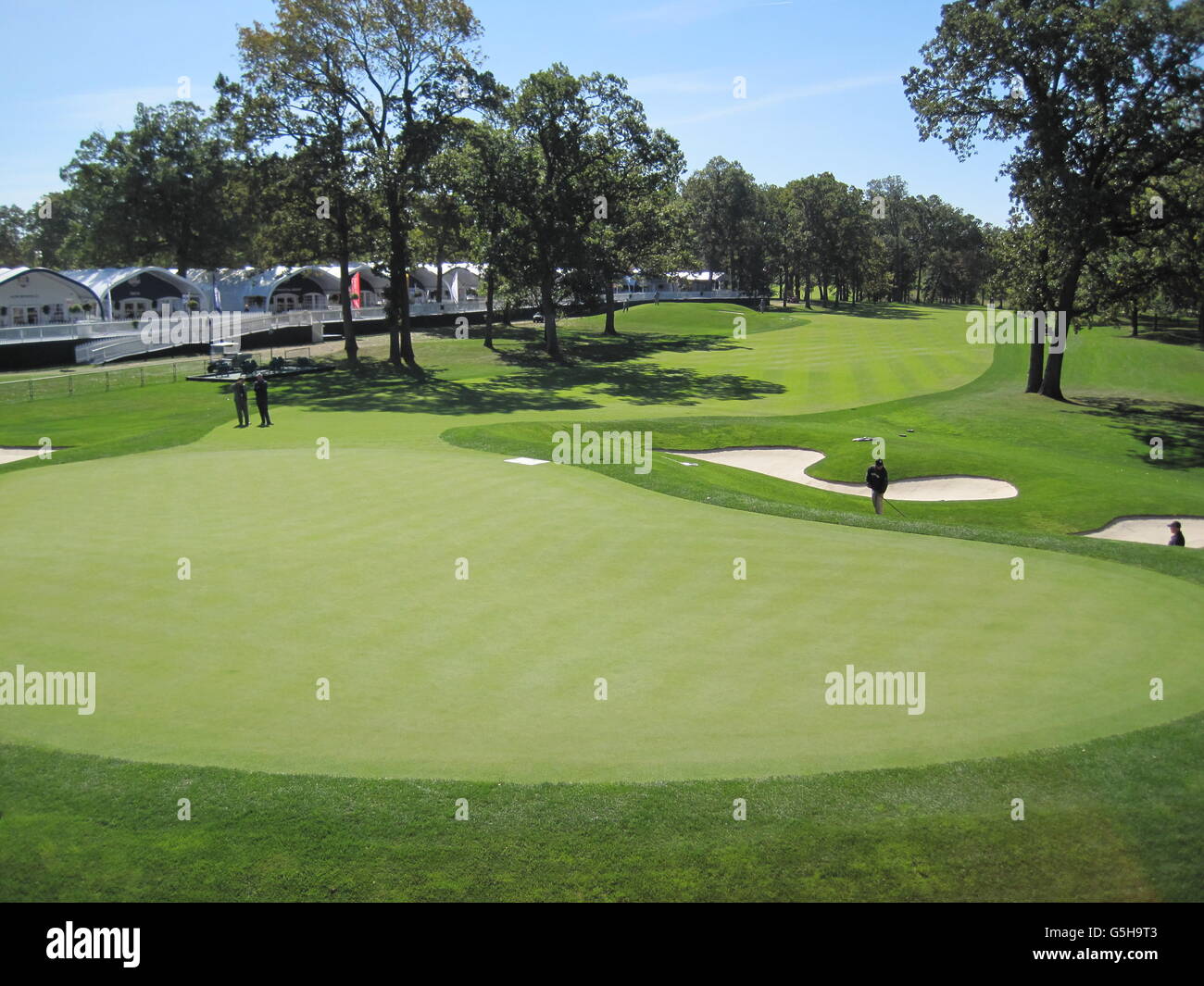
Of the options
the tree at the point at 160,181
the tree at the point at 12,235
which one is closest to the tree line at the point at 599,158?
the tree at the point at 160,181

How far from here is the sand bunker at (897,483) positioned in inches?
1302

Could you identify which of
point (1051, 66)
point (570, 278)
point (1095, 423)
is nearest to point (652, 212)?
point (570, 278)

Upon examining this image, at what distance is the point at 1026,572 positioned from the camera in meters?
17.7

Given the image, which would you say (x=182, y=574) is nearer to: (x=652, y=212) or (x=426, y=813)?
(x=426, y=813)

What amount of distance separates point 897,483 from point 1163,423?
897 inches

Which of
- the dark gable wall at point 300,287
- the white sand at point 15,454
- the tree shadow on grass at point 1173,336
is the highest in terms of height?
the dark gable wall at point 300,287

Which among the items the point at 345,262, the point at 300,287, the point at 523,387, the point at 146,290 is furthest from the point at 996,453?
the point at 300,287

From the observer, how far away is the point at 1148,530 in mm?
28922

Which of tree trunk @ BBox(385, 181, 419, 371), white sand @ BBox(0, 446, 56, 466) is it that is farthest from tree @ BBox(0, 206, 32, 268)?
white sand @ BBox(0, 446, 56, 466)

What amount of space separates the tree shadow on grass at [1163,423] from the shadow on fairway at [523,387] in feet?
62.7

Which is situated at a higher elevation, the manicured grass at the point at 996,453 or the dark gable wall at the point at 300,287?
the dark gable wall at the point at 300,287

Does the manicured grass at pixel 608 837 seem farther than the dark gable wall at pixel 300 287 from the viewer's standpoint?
No

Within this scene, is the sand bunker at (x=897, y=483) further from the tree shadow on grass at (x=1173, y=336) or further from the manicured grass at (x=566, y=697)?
the tree shadow on grass at (x=1173, y=336)

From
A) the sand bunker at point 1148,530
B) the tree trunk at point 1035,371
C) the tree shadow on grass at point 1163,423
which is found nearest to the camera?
the sand bunker at point 1148,530
